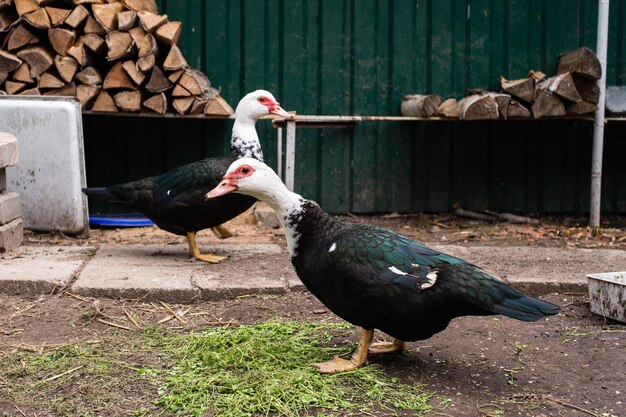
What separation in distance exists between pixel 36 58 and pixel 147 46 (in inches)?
35.2

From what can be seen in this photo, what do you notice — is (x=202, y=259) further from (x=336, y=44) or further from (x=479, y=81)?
(x=479, y=81)

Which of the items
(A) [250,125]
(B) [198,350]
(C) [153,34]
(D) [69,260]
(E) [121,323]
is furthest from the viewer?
(C) [153,34]

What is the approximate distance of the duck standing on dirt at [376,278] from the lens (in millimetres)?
3426

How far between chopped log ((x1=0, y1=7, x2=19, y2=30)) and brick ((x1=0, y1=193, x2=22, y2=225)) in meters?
1.69

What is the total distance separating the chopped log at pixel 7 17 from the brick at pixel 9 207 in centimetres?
169

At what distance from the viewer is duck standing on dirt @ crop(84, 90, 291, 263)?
551cm

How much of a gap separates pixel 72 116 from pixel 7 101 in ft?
1.82

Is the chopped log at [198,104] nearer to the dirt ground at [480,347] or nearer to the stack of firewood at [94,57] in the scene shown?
the stack of firewood at [94,57]

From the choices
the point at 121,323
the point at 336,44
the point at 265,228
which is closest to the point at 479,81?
the point at 336,44

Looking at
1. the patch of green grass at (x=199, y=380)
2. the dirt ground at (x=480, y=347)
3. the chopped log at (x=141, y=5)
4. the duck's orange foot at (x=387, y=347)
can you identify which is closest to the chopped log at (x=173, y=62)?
the chopped log at (x=141, y=5)

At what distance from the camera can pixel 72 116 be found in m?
6.23

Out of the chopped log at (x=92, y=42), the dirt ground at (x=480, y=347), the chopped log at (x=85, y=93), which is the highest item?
the chopped log at (x=92, y=42)

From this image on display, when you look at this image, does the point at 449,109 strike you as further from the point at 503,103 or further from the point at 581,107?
the point at 581,107

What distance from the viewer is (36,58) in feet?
22.0
